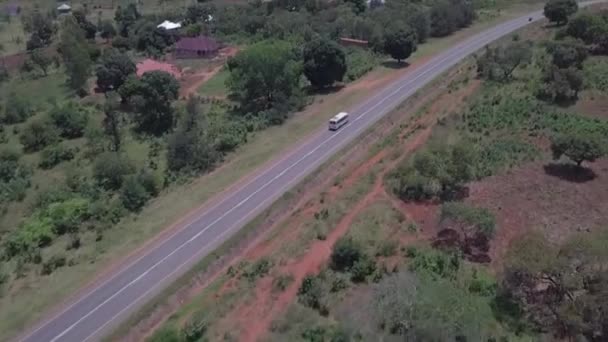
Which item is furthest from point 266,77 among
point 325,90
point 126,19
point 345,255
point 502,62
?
point 126,19

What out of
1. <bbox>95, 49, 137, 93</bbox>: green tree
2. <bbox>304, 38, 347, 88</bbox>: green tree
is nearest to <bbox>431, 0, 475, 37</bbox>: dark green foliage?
<bbox>304, 38, 347, 88</bbox>: green tree

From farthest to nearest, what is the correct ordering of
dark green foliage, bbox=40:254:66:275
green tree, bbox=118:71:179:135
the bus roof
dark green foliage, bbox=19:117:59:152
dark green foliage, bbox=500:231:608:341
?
1. green tree, bbox=118:71:179:135
2. dark green foliage, bbox=19:117:59:152
3. the bus roof
4. dark green foliage, bbox=40:254:66:275
5. dark green foliage, bbox=500:231:608:341

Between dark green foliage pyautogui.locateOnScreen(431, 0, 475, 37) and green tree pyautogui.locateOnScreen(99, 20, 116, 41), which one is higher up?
dark green foliage pyautogui.locateOnScreen(431, 0, 475, 37)

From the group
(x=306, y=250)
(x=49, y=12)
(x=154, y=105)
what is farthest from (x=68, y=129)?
(x=49, y=12)

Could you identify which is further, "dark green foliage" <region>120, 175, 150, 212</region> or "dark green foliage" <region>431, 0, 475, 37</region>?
"dark green foliage" <region>431, 0, 475, 37</region>

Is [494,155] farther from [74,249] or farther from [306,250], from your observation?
[74,249]

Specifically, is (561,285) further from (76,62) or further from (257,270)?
(76,62)

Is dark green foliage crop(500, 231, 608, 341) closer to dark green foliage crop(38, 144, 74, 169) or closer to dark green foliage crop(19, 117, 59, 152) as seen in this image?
dark green foliage crop(38, 144, 74, 169)
